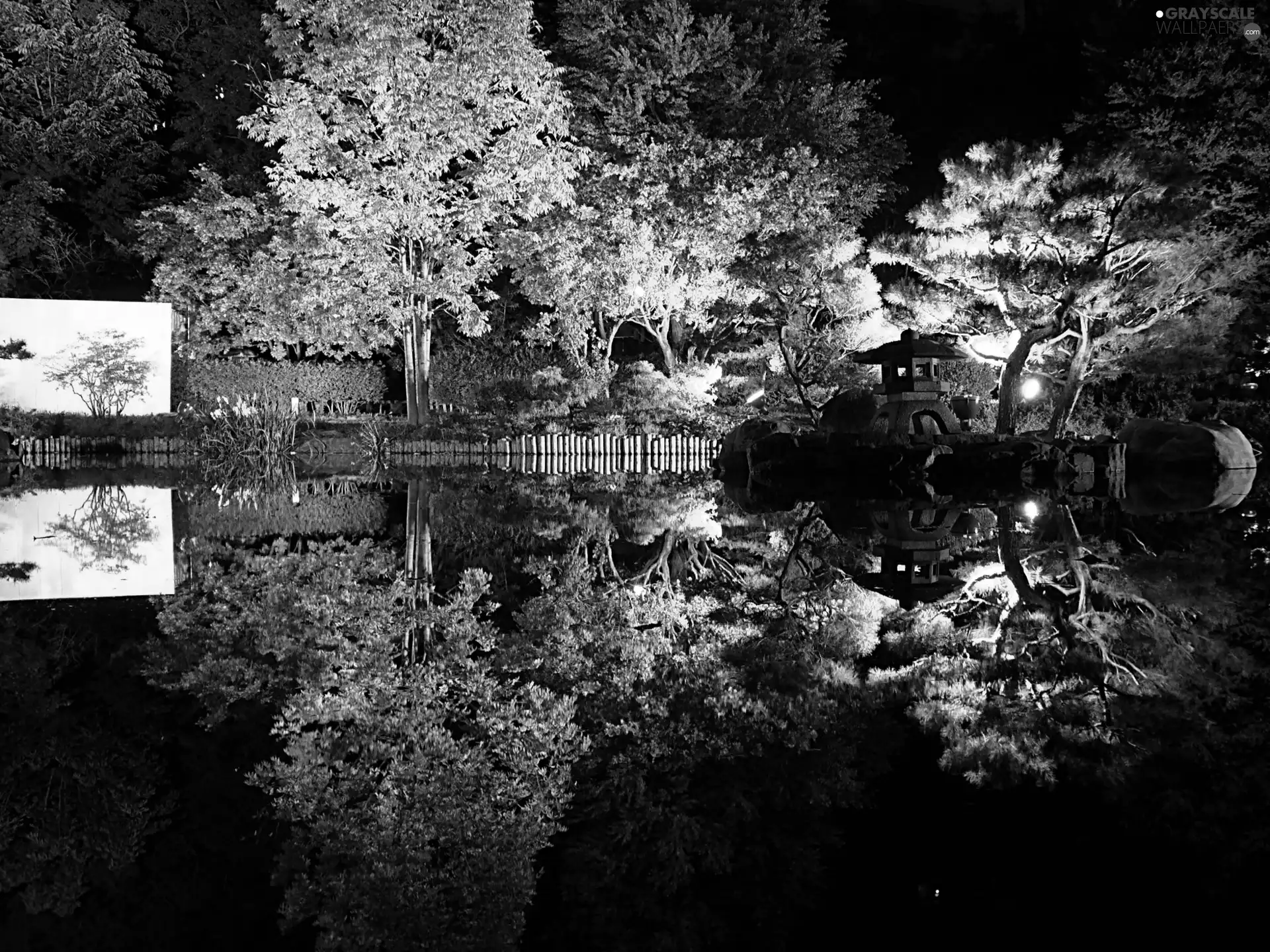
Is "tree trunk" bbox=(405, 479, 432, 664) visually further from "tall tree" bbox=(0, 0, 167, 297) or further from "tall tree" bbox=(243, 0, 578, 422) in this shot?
"tall tree" bbox=(0, 0, 167, 297)

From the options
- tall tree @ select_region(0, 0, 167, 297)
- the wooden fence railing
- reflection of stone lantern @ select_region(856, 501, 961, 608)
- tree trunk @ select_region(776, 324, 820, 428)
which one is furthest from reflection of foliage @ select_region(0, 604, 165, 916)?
tall tree @ select_region(0, 0, 167, 297)

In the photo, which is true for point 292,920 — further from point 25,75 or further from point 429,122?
point 25,75

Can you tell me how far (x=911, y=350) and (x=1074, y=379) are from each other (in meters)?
2.46

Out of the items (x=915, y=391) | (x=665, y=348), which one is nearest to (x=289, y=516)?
(x=915, y=391)

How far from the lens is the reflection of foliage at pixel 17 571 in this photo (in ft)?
19.1

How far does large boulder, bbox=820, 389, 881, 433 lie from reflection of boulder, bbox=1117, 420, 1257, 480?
3046 mm

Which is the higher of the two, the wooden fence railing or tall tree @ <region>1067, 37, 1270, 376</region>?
tall tree @ <region>1067, 37, 1270, 376</region>

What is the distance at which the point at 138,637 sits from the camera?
4.40 meters

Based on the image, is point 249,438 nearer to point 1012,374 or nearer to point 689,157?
point 689,157

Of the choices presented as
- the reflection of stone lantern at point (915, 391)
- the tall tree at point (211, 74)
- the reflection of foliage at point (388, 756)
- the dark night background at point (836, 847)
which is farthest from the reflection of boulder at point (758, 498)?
the tall tree at point (211, 74)

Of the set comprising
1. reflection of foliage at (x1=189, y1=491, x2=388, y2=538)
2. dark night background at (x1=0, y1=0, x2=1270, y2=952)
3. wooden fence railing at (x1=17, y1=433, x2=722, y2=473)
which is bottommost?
dark night background at (x1=0, y1=0, x2=1270, y2=952)

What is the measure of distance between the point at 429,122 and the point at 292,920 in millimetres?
18314

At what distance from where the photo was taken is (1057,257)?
13898mm

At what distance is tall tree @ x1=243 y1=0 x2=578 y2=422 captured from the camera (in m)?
18.5
